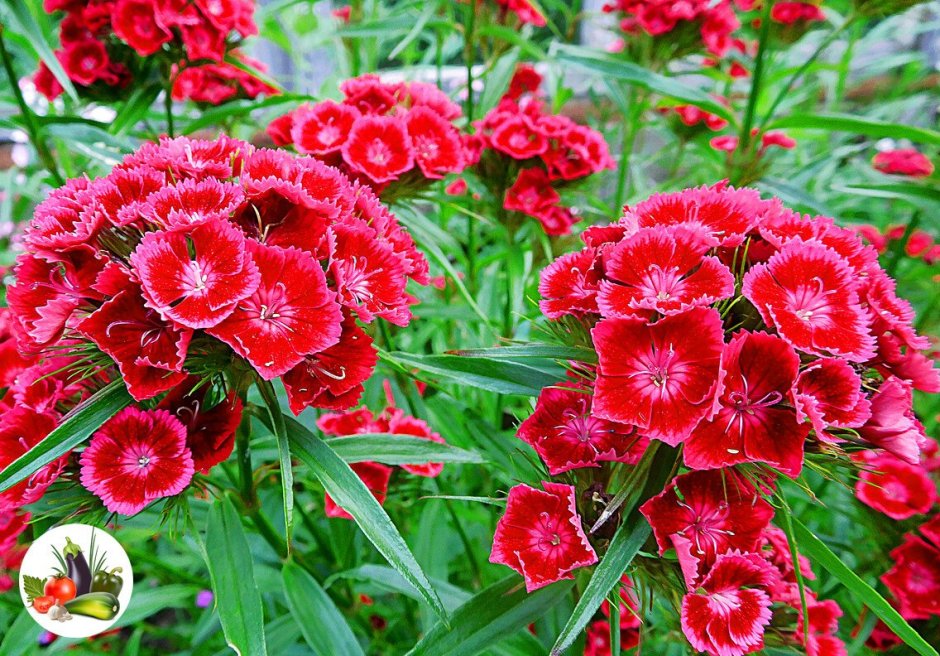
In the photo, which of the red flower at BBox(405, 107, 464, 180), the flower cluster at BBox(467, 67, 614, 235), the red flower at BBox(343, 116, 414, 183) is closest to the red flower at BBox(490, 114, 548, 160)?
the flower cluster at BBox(467, 67, 614, 235)

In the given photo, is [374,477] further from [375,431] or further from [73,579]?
[73,579]

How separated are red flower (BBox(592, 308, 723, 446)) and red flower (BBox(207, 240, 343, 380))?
0.28m

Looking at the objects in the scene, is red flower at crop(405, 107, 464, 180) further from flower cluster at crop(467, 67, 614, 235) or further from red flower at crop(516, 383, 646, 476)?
red flower at crop(516, 383, 646, 476)

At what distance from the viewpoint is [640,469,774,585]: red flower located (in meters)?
0.67

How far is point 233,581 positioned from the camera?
787mm

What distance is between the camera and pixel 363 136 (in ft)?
3.81

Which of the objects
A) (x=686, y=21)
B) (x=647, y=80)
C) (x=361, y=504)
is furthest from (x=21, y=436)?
(x=686, y=21)

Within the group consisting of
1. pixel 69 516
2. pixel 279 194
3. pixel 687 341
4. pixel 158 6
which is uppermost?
pixel 158 6

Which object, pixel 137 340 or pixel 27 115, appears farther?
pixel 27 115

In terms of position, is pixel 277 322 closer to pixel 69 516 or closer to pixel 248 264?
pixel 248 264

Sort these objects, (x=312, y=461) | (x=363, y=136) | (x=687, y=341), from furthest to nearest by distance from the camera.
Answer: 1. (x=363, y=136)
2. (x=312, y=461)
3. (x=687, y=341)

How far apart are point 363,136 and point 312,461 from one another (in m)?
0.66

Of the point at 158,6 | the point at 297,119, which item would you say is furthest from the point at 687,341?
the point at 158,6

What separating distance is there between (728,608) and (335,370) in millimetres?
499
